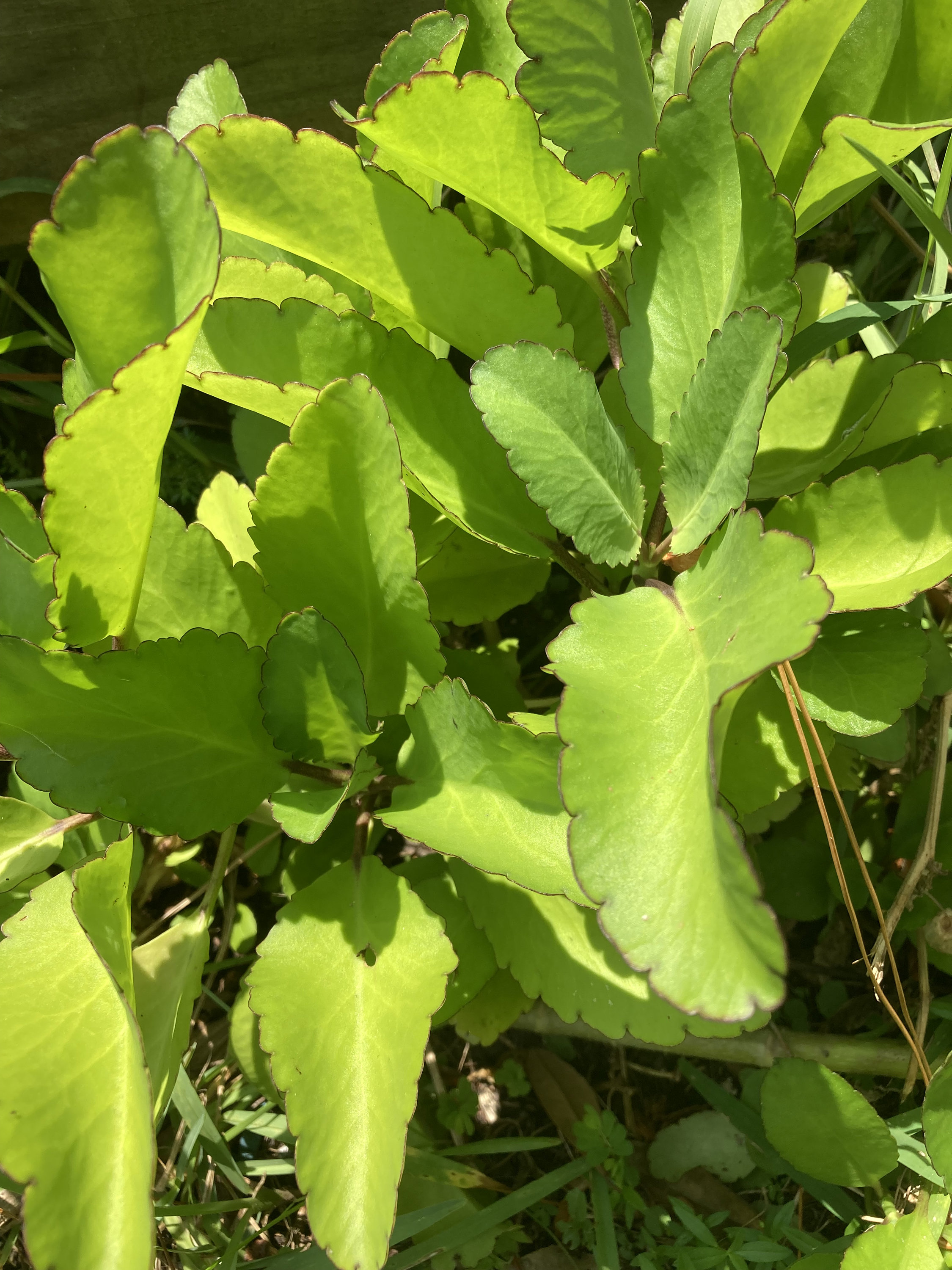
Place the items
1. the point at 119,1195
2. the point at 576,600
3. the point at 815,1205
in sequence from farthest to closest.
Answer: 1. the point at 576,600
2. the point at 815,1205
3. the point at 119,1195

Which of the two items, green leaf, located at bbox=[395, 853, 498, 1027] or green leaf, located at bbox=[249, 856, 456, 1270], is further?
green leaf, located at bbox=[395, 853, 498, 1027]

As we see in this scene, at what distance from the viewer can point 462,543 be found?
961mm

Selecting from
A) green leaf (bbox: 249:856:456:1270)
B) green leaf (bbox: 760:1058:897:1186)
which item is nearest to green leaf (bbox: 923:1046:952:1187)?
green leaf (bbox: 760:1058:897:1186)

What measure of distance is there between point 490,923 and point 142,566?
43 cm

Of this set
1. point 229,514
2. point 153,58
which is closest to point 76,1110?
point 229,514

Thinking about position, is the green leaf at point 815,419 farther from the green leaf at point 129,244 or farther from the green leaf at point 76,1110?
the green leaf at point 76,1110

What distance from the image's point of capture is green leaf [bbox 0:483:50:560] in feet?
2.68

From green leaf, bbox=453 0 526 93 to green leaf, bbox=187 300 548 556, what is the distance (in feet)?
0.87

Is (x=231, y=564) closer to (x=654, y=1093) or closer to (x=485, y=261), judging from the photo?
(x=485, y=261)

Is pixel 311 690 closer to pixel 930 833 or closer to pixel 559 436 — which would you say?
pixel 559 436

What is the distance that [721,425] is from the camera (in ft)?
2.16

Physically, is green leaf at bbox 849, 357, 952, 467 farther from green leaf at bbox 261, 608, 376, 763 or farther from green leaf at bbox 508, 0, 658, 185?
green leaf at bbox 261, 608, 376, 763

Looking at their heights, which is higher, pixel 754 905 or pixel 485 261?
pixel 485 261

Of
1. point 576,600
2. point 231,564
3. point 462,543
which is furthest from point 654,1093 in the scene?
point 231,564
